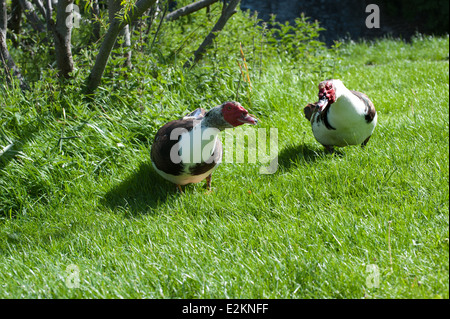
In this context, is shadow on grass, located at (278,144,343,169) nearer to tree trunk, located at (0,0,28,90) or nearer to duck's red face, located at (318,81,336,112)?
duck's red face, located at (318,81,336,112)

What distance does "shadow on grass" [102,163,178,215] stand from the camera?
316 centimetres

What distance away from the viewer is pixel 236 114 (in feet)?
9.53

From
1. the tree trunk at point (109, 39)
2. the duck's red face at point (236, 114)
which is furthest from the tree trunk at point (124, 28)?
the duck's red face at point (236, 114)

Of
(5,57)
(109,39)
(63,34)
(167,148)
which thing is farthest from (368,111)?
(5,57)

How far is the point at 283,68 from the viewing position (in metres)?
5.48

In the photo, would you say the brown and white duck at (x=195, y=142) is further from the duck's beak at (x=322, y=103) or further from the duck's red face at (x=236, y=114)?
the duck's beak at (x=322, y=103)

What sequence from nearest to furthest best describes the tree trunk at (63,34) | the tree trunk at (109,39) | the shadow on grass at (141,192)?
the shadow on grass at (141,192) → the tree trunk at (109,39) → the tree trunk at (63,34)

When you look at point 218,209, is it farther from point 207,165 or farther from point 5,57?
point 5,57

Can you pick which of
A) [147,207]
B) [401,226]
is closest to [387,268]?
[401,226]

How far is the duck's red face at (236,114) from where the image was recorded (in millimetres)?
2902

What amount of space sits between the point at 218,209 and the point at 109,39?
5.10ft

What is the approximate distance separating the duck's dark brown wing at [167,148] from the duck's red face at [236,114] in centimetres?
24
